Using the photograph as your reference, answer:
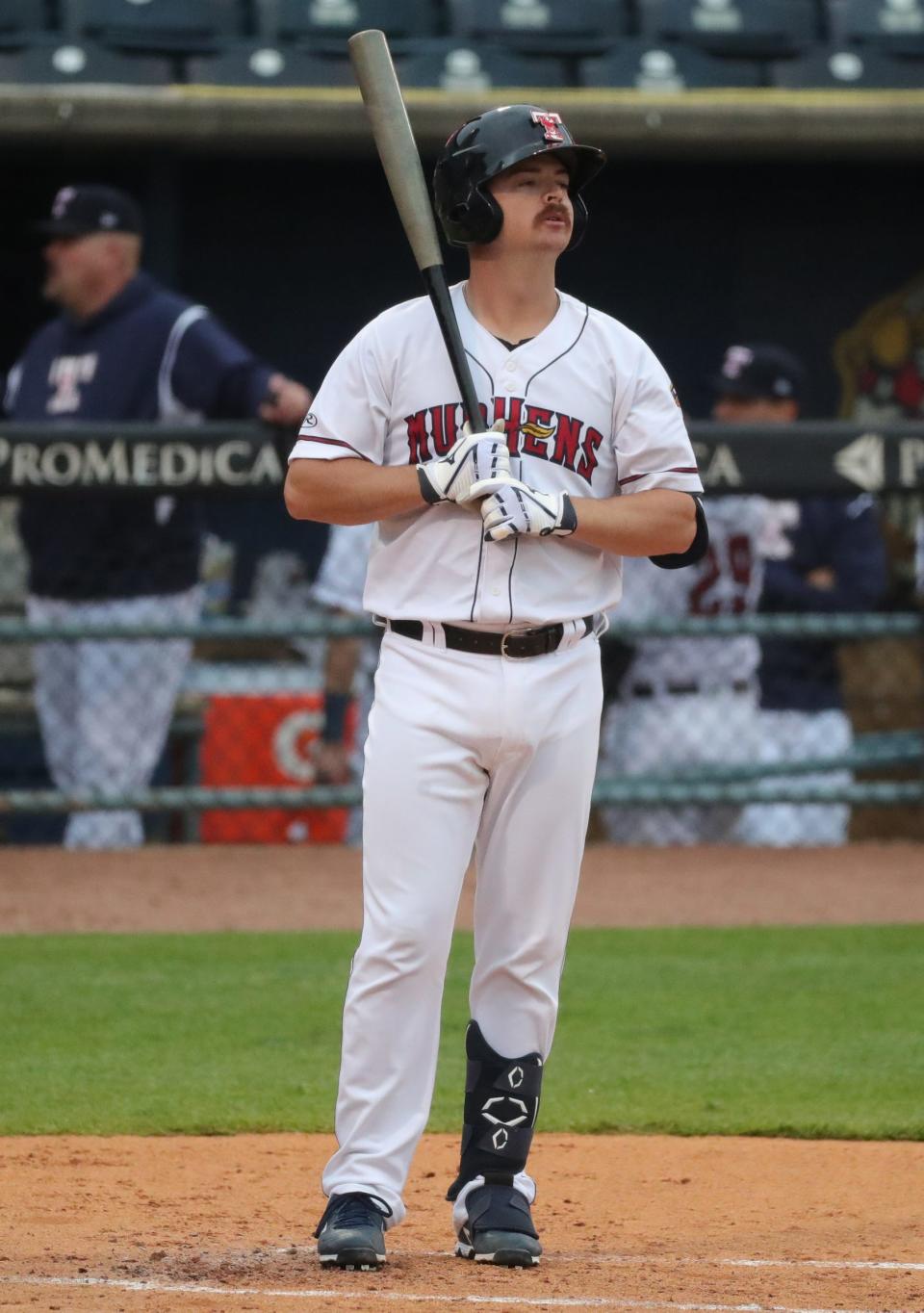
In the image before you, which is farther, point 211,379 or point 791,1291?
point 211,379

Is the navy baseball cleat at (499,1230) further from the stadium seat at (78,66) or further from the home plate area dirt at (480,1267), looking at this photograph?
the stadium seat at (78,66)

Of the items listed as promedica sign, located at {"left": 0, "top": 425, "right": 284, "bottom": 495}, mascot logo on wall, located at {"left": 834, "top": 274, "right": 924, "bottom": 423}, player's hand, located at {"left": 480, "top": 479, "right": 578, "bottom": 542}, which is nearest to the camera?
player's hand, located at {"left": 480, "top": 479, "right": 578, "bottom": 542}

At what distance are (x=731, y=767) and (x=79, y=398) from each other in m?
2.48

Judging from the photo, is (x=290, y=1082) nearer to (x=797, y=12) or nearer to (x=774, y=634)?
(x=774, y=634)

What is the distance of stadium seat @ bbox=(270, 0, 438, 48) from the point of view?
10148 millimetres

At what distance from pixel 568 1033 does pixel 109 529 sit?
2761mm

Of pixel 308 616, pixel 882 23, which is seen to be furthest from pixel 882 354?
pixel 308 616

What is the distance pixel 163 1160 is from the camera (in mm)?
3898

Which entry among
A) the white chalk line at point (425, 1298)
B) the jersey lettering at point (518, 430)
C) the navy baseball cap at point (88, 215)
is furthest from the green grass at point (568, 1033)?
the navy baseball cap at point (88, 215)

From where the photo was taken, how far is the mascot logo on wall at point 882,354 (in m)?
11.0

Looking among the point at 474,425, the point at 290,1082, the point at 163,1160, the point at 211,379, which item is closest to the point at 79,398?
the point at 211,379

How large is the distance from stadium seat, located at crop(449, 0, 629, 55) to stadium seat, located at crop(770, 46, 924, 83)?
88 cm

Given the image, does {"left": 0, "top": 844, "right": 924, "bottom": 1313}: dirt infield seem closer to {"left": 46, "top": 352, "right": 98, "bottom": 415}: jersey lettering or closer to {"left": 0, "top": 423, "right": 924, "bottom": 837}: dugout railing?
{"left": 0, "top": 423, "right": 924, "bottom": 837}: dugout railing

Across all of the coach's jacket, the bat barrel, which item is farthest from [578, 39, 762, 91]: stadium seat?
the bat barrel
